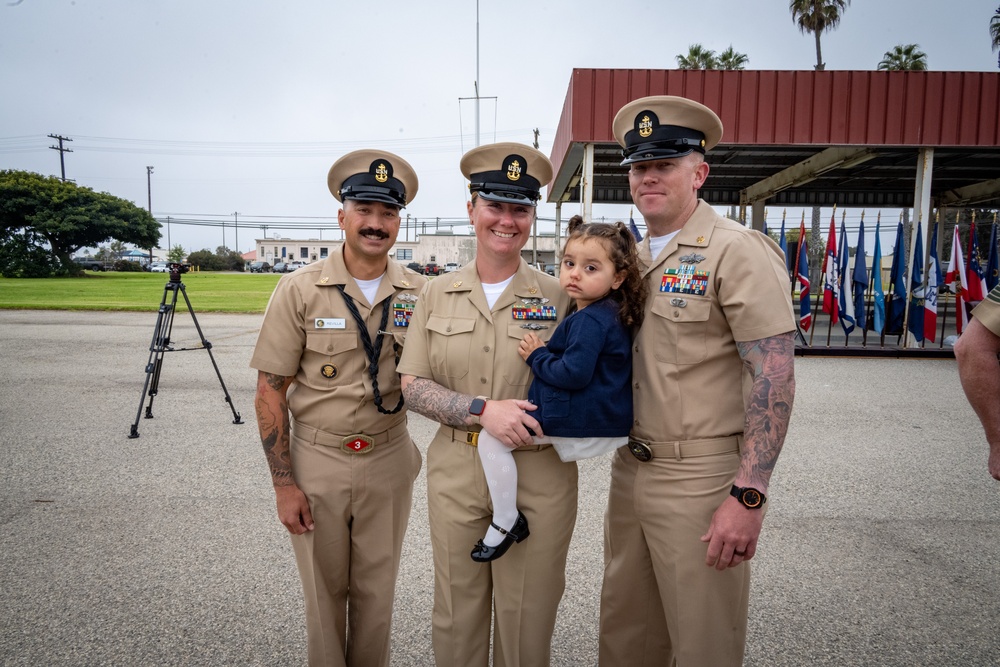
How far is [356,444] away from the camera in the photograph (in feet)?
8.03

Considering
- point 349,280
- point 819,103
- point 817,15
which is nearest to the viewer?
point 349,280

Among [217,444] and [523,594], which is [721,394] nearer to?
[523,594]

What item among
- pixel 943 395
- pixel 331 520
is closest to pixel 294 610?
pixel 331 520

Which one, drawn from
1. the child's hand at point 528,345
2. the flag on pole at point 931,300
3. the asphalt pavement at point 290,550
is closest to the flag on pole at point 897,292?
the flag on pole at point 931,300

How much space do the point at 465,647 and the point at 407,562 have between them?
1482mm

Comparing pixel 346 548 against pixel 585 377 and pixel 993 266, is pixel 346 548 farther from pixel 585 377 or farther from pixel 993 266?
pixel 993 266

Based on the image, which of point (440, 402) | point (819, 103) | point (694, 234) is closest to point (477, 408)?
point (440, 402)

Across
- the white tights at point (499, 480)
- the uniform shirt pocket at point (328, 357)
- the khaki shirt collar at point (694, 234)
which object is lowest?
the white tights at point (499, 480)

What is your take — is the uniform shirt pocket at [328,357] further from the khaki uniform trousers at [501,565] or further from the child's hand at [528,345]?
the child's hand at [528,345]

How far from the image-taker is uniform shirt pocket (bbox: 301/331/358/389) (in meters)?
2.46

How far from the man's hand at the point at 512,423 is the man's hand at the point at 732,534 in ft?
2.16

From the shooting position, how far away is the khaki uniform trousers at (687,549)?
205cm

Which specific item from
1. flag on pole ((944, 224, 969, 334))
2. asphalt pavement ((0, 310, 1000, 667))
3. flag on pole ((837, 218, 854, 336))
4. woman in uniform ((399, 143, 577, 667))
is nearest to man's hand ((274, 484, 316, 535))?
woman in uniform ((399, 143, 577, 667))

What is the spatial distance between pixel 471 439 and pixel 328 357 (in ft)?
2.38
